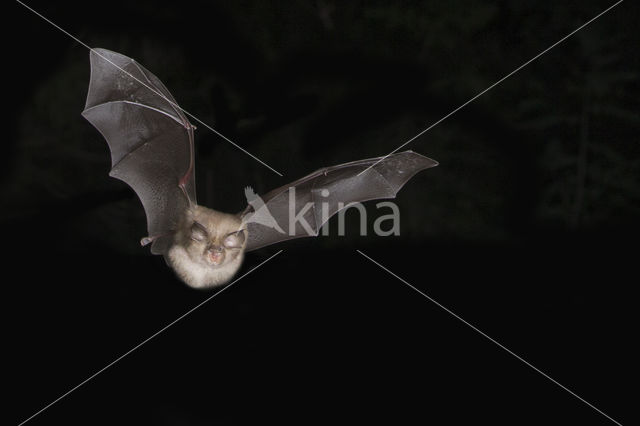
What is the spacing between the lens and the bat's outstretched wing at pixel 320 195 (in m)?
2.55

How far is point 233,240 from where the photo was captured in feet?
8.66

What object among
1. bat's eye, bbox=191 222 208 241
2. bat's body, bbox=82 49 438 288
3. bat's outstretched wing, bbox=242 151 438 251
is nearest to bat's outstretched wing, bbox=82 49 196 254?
bat's body, bbox=82 49 438 288

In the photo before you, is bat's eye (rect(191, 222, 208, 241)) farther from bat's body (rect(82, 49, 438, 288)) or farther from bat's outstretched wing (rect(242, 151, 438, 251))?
bat's outstretched wing (rect(242, 151, 438, 251))

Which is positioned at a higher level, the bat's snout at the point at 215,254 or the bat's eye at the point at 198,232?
the bat's eye at the point at 198,232

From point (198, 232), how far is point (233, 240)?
0.53 feet

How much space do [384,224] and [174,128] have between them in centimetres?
120

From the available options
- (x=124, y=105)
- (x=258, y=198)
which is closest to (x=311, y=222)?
(x=258, y=198)

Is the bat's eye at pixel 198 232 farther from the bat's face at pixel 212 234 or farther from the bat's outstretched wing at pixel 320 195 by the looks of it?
the bat's outstretched wing at pixel 320 195

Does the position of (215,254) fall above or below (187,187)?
below

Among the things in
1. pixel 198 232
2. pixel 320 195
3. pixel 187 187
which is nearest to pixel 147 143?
pixel 187 187

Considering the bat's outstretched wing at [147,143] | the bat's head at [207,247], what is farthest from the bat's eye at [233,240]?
the bat's outstretched wing at [147,143]

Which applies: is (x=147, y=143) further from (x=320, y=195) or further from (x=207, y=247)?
(x=320, y=195)

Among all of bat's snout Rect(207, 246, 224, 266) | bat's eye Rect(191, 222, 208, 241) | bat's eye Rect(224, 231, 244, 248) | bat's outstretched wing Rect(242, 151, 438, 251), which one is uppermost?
bat's outstretched wing Rect(242, 151, 438, 251)

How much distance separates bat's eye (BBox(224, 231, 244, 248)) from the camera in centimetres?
262
